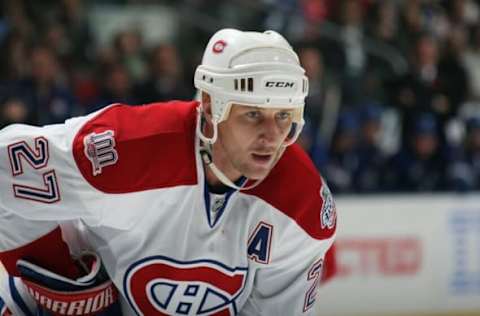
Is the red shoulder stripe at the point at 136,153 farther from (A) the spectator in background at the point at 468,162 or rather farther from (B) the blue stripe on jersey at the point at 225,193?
(A) the spectator in background at the point at 468,162

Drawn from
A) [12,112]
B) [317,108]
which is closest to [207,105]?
[12,112]

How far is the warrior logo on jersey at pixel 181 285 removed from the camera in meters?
3.49

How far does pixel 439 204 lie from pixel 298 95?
4492mm

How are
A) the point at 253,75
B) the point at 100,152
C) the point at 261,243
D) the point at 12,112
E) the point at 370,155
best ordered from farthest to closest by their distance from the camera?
the point at 370,155 → the point at 12,112 → the point at 261,243 → the point at 100,152 → the point at 253,75

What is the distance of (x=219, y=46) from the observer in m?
3.38

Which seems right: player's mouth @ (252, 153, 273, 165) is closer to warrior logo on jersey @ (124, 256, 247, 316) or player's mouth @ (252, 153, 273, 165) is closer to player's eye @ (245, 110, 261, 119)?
player's eye @ (245, 110, 261, 119)

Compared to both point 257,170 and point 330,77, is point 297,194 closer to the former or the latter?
point 257,170

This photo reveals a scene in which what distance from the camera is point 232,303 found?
3598 mm

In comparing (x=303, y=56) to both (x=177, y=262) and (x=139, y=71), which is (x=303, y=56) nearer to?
(x=139, y=71)

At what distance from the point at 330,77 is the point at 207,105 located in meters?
5.58

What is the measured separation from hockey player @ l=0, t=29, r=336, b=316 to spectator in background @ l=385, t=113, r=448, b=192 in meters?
4.49

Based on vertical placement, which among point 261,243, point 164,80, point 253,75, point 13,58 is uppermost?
point 253,75

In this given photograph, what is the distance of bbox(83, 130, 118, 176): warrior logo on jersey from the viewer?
11.2 ft

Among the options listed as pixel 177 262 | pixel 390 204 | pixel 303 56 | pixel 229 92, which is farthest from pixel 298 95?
pixel 303 56
